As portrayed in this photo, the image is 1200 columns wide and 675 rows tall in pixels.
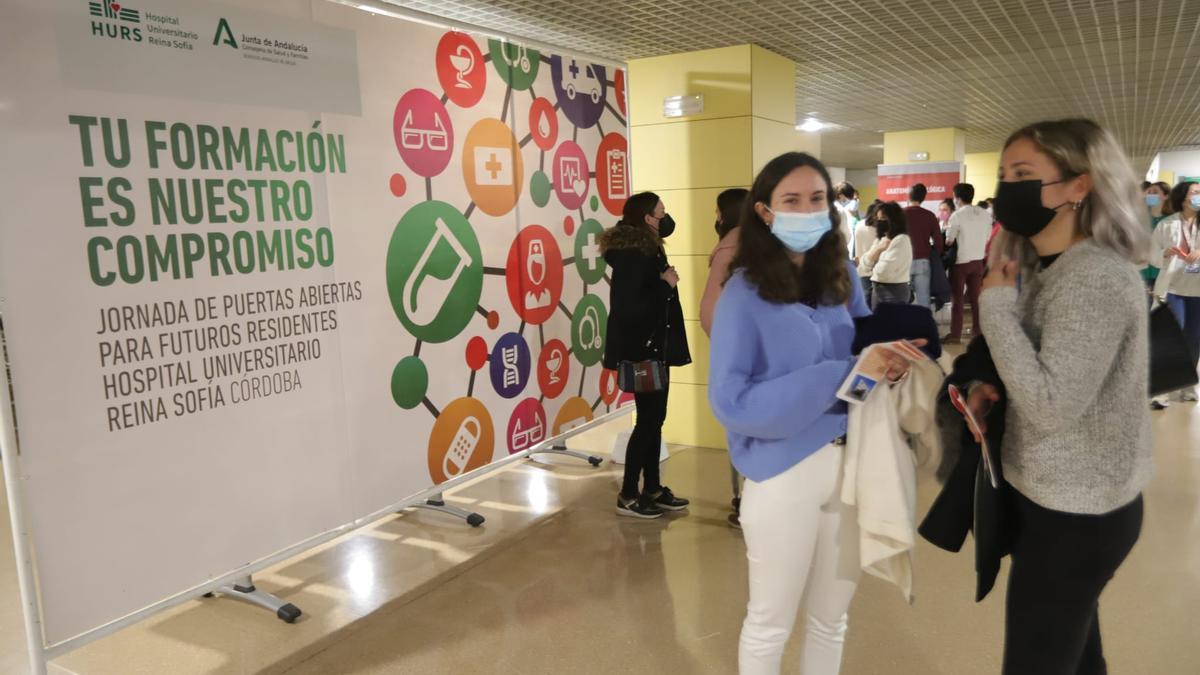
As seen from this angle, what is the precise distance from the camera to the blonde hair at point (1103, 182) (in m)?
1.40

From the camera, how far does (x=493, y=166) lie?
150 inches

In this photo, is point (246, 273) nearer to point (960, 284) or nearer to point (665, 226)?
point (665, 226)

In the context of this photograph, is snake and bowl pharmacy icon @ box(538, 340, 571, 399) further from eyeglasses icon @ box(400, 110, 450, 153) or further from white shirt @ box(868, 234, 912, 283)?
white shirt @ box(868, 234, 912, 283)

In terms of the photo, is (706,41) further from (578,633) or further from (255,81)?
(578,633)

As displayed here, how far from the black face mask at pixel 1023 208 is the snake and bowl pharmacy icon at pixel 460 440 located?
262cm

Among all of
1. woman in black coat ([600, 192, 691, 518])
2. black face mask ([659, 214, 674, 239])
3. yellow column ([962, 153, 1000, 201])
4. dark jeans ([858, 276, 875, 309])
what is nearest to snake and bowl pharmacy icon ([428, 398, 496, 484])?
woman in black coat ([600, 192, 691, 518])

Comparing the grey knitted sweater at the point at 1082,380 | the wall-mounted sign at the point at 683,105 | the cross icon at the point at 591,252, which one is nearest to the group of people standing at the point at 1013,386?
the grey knitted sweater at the point at 1082,380

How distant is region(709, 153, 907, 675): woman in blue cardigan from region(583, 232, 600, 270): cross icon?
2.66m

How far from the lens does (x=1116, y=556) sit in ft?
4.63

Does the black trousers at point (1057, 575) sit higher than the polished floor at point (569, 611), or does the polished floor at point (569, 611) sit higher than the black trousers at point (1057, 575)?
the black trousers at point (1057, 575)

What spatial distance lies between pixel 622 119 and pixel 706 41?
2.21ft

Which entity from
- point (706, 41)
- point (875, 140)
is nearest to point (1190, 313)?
point (706, 41)

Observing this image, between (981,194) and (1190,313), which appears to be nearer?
(1190,313)

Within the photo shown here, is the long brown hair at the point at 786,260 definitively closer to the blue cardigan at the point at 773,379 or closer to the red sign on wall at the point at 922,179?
the blue cardigan at the point at 773,379
